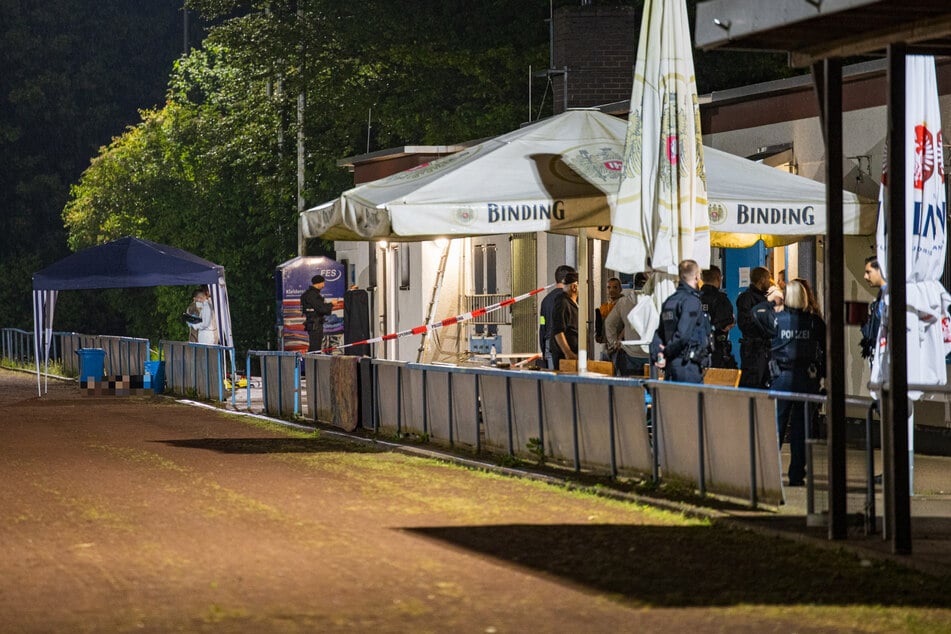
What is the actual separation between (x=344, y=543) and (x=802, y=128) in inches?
417

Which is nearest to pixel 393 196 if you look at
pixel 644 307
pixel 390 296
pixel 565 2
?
pixel 644 307

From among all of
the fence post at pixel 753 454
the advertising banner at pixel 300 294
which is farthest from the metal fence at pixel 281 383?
the fence post at pixel 753 454

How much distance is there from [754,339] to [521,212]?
3.50m

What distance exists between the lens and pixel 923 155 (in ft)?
41.0

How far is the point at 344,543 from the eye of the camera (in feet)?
34.0

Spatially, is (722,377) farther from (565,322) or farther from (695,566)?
(565,322)

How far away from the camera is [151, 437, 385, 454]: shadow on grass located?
55.6 ft

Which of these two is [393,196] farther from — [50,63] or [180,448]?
[50,63]

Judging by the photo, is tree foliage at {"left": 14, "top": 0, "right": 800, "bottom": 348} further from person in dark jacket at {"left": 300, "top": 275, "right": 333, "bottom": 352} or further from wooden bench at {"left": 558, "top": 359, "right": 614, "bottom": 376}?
wooden bench at {"left": 558, "top": 359, "right": 614, "bottom": 376}

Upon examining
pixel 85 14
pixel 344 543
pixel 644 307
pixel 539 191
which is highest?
pixel 85 14

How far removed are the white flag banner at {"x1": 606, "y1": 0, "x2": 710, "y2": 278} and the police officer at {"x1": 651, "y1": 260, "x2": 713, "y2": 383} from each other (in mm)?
445

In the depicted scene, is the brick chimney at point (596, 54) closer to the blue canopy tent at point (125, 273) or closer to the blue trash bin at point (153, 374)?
the blue canopy tent at point (125, 273)

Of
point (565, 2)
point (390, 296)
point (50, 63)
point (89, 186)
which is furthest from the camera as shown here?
point (50, 63)

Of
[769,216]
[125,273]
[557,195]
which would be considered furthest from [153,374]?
[769,216]
